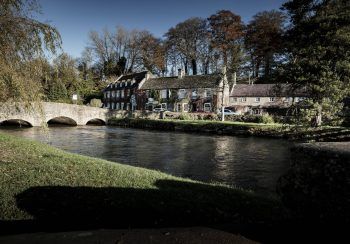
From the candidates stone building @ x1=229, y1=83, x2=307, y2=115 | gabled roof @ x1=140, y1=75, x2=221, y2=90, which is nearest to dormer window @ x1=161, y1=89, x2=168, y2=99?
gabled roof @ x1=140, y1=75, x2=221, y2=90

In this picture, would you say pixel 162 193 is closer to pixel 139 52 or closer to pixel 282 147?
pixel 282 147

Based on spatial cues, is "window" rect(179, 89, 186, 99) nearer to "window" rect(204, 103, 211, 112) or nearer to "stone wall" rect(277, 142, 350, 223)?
"window" rect(204, 103, 211, 112)

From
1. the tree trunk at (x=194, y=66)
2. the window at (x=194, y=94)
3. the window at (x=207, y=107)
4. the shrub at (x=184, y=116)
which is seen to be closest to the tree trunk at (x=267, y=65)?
the tree trunk at (x=194, y=66)

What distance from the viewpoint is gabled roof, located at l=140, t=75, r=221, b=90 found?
203 feet

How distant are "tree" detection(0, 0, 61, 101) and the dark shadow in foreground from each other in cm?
477

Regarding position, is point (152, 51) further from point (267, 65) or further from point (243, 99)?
point (243, 99)

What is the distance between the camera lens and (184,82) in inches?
2581

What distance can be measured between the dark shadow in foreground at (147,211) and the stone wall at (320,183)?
0.55 metres

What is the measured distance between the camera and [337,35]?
97.8 feet

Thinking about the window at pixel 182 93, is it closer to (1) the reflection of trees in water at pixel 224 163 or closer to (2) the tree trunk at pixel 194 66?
(2) the tree trunk at pixel 194 66

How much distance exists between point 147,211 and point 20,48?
7820mm

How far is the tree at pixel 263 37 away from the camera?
72125mm

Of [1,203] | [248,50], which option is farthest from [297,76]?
[248,50]

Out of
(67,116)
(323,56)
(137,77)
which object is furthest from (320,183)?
(137,77)
